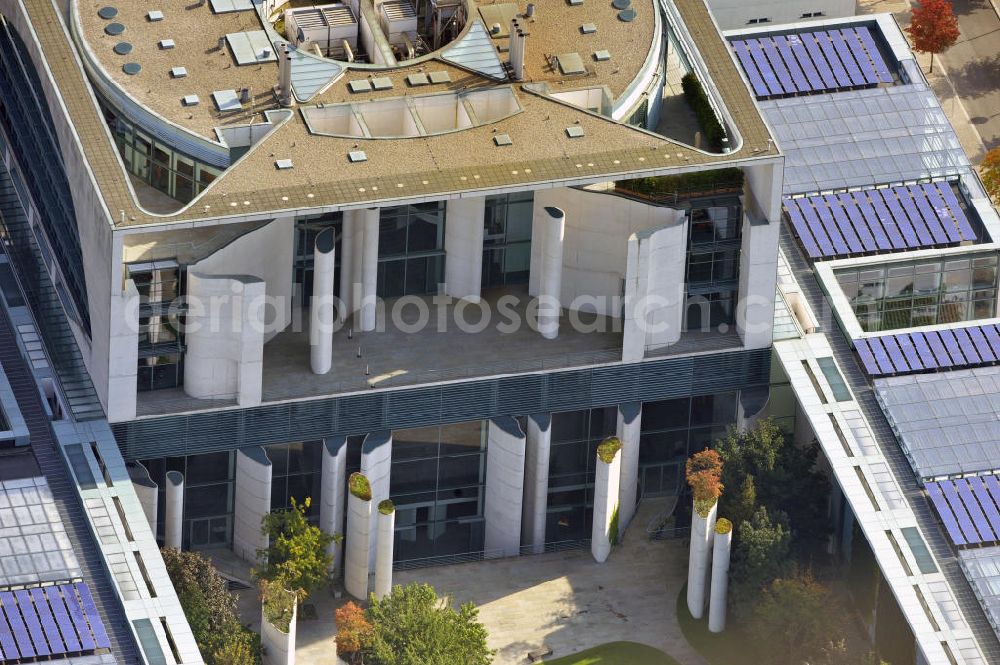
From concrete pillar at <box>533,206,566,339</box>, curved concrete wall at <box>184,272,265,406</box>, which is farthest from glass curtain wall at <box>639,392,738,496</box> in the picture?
curved concrete wall at <box>184,272,265,406</box>

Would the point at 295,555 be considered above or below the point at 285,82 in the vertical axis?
below

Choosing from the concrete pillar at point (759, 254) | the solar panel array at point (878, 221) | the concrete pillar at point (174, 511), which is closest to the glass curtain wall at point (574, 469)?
the concrete pillar at point (759, 254)

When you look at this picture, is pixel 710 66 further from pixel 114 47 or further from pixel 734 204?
pixel 114 47

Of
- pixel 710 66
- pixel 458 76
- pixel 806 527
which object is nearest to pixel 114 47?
pixel 458 76

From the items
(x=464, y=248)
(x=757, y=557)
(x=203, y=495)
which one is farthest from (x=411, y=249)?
(x=757, y=557)

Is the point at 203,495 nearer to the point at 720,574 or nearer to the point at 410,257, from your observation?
the point at 410,257

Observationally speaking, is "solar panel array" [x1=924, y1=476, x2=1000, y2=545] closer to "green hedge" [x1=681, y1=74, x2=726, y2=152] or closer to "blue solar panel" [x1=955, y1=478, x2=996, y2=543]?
"blue solar panel" [x1=955, y1=478, x2=996, y2=543]
